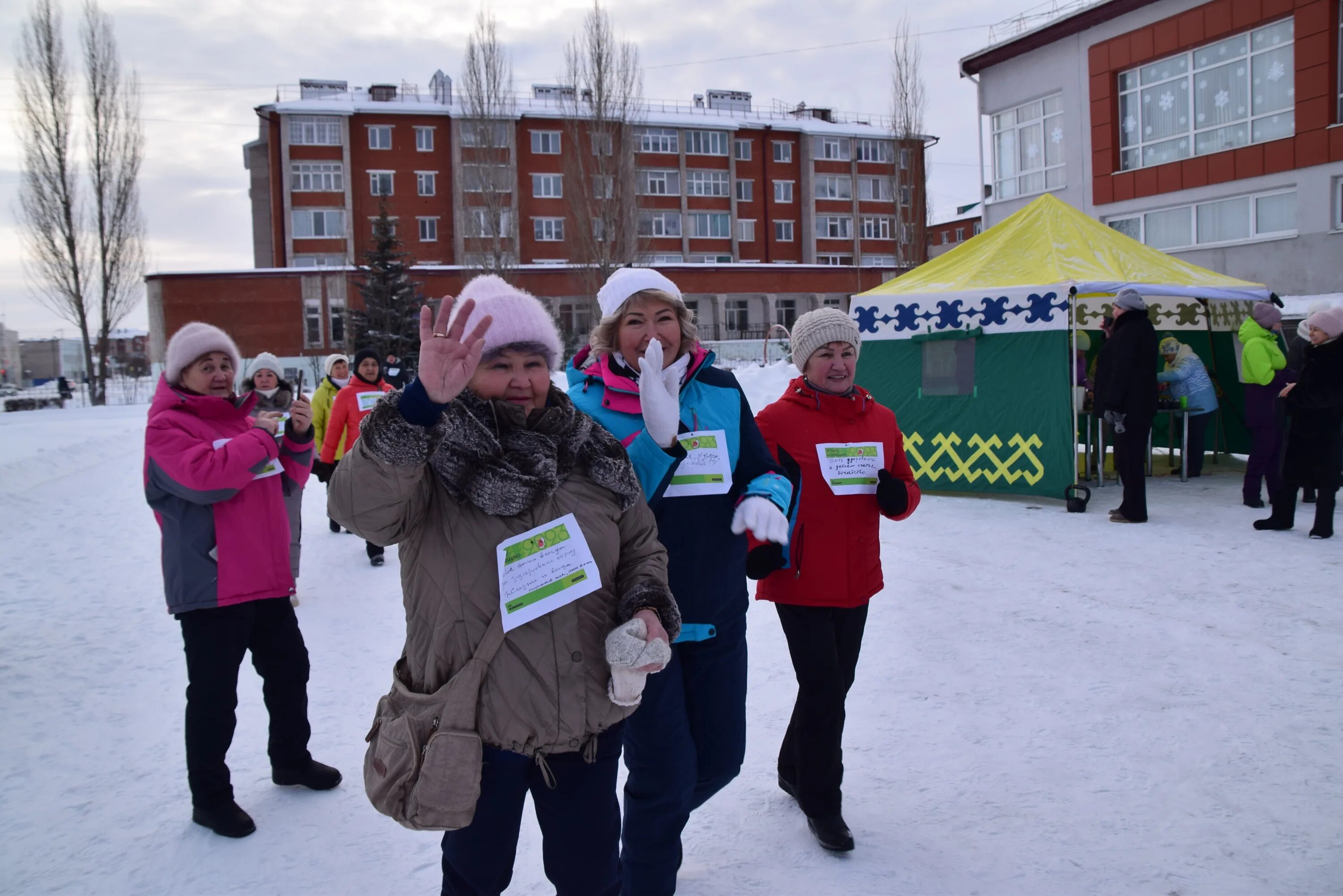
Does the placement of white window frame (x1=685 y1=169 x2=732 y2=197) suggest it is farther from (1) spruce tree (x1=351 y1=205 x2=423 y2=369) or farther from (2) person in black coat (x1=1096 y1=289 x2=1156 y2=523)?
(2) person in black coat (x1=1096 y1=289 x2=1156 y2=523)

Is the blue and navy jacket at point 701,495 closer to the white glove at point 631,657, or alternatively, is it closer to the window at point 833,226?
the white glove at point 631,657

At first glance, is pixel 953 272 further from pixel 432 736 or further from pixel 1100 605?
pixel 432 736

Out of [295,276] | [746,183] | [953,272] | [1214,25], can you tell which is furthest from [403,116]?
[953,272]

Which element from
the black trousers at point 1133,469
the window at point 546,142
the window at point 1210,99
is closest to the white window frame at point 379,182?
the window at point 546,142

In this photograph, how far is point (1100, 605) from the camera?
5824 mm

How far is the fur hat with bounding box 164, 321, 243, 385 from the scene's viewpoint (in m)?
3.36

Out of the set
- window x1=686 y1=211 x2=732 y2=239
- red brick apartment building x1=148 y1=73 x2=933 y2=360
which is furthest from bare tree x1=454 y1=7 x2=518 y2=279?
window x1=686 y1=211 x2=732 y2=239

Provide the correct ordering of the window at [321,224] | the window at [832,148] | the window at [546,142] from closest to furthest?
the window at [321,224] < the window at [546,142] < the window at [832,148]

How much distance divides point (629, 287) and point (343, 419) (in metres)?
5.58

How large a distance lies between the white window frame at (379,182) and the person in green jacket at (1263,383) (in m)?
42.6

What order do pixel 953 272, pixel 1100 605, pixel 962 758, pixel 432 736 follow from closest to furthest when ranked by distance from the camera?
pixel 432 736 < pixel 962 758 < pixel 1100 605 < pixel 953 272

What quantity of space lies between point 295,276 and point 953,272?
3334 cm

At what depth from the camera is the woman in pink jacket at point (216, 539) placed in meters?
3.20

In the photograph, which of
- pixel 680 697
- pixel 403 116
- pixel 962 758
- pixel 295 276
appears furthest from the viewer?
pixel 403 116
